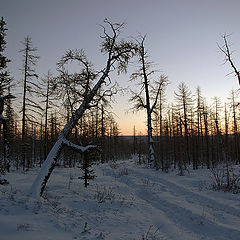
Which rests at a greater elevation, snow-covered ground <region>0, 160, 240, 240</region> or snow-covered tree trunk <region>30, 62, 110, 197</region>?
snow-covered tree trunk <region>30, 62, 110, 197</region>

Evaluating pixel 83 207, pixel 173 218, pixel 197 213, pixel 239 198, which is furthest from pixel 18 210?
pixel 239 198

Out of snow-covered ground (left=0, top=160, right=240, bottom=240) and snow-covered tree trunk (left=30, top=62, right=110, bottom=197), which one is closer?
snow-covered ground (left=0, top=160, right=240, bottom=240)

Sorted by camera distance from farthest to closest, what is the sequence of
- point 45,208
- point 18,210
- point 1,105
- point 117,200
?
point 1,105 → point 117,200 → point 45,208 → point 18,210

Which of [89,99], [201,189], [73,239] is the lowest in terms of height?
[201,189]

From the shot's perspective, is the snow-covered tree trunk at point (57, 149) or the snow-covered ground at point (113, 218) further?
the snow-covered tree trunk at point (57, 149)

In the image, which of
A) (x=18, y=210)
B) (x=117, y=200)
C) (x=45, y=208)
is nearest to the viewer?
(x=18, y=210)

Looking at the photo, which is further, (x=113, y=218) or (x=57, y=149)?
(x=57, y=149)

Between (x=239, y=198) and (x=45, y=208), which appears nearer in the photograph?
(x=45, y=208)

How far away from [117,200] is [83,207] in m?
1.52

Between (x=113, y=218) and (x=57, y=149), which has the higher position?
(x=57, y=149)

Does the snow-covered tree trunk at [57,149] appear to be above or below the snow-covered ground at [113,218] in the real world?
above

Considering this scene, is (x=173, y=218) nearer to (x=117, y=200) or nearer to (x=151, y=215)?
(x=151, y=215)

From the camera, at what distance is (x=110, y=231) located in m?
4.08

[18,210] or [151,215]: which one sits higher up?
[18,210]
